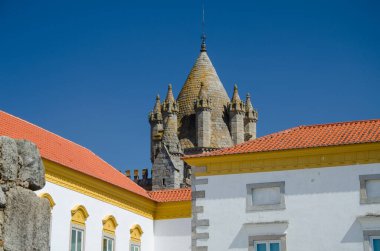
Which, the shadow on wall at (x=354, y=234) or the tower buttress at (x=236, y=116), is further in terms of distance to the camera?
the tower buttress at (x=236, y=116)

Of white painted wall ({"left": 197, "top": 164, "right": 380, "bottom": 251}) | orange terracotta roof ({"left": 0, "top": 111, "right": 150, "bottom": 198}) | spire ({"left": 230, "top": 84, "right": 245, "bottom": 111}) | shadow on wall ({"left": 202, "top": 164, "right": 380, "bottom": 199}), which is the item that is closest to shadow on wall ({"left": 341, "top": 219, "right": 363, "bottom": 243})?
white painted wall ({"left": 197, "top": 164, "right": 380, "bottom": 251})

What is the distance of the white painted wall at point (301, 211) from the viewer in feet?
79.9

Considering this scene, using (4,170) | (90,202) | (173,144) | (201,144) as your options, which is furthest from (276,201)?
(201,144)

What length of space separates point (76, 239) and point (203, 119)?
43.0m

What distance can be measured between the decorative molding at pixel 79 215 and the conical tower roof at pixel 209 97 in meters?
41.2

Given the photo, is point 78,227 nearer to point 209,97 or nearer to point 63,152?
point 63,152

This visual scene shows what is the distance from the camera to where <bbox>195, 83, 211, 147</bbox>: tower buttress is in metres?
69.5

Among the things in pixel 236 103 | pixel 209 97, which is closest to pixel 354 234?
pixel 236 103

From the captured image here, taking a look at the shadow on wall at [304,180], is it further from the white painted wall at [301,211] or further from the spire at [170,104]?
the spire at [170,104]

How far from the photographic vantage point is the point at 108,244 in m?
30.0

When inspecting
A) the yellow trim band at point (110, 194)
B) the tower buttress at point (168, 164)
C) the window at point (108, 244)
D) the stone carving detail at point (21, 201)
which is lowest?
the stone carving detail at point (21, 201)

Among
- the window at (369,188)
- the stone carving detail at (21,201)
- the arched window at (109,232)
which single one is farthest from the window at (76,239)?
the stone carving detail at (21,201)

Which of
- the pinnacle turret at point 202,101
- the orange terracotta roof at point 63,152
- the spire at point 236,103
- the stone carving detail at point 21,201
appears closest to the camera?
the stone carving detail at point 21,201

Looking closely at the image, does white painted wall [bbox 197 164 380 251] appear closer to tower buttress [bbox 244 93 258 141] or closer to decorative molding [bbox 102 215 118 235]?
decorative molding [bbox 102 215 118 235]
